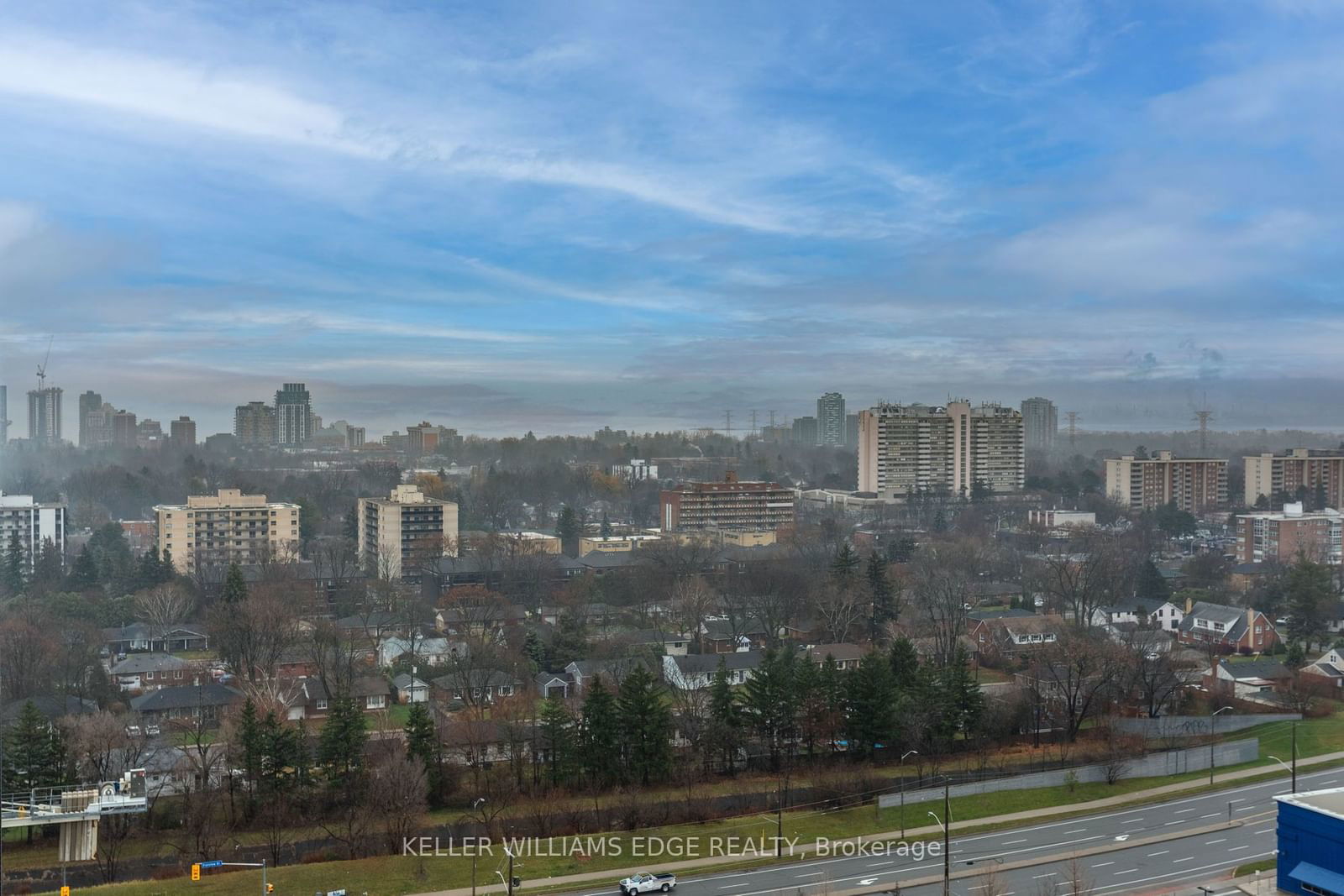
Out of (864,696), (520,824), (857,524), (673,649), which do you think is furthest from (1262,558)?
(520,824)

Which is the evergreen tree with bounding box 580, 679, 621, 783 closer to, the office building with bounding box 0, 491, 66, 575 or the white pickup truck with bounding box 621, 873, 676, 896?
the white pickup truck with bounding box 621, 873, 676, 896

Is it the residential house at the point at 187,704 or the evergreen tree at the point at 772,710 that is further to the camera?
the residential house at the point at 187,704

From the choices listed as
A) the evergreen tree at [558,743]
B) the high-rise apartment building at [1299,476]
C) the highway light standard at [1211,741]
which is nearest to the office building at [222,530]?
the evergreen tree at [558,743]

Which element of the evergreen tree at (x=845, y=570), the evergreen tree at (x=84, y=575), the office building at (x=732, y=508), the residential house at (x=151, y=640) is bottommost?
the residential house at (x=151, y=640)

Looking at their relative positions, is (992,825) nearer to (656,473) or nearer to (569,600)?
(569,600)

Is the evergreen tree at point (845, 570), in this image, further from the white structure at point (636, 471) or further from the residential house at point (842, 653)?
the white structure at point (636, 471)

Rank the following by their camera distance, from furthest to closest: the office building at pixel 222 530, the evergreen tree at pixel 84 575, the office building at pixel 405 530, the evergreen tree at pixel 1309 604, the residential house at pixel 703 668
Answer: the office building at pixel 222 530
the office building at pixel 405 530
the evergreen tree at pixel 84 575
the evergreen tree at pixel 1309 604
the residential house at pixel 703 668

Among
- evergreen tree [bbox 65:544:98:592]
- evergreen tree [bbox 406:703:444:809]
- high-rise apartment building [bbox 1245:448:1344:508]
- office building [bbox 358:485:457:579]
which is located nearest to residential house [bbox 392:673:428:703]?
evergreen tree [bbox 406:703:444:809]
